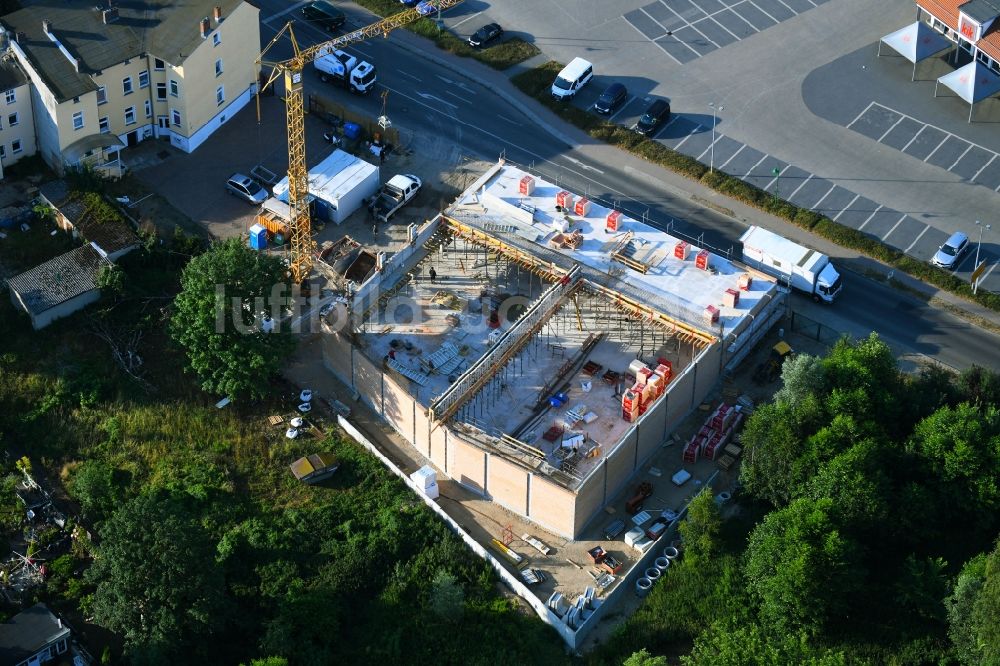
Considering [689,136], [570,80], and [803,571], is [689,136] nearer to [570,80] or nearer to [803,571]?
[570,80]

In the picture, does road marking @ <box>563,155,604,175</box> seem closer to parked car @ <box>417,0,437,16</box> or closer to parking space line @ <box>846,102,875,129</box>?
parked car @ <box>417,0,437,16</box>

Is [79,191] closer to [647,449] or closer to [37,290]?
[37,290]

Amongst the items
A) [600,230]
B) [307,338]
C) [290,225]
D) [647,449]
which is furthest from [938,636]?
[290,225]

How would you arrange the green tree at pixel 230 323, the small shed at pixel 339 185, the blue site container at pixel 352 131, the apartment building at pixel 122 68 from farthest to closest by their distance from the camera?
1. the blue site container at pixel 352 131
2. the small shed at pixel 339 185
3. the apartment building at pixel 122 68
4. the green tree at pixel 230 323

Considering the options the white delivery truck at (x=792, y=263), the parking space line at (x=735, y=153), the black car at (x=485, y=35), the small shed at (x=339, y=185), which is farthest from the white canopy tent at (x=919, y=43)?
the small shed at (x=339, y=185)

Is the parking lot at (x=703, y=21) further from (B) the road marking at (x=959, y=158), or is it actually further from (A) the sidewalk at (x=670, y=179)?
(B) the road marking at (x=959, y=158)

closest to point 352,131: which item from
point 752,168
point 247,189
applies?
point 247,189
